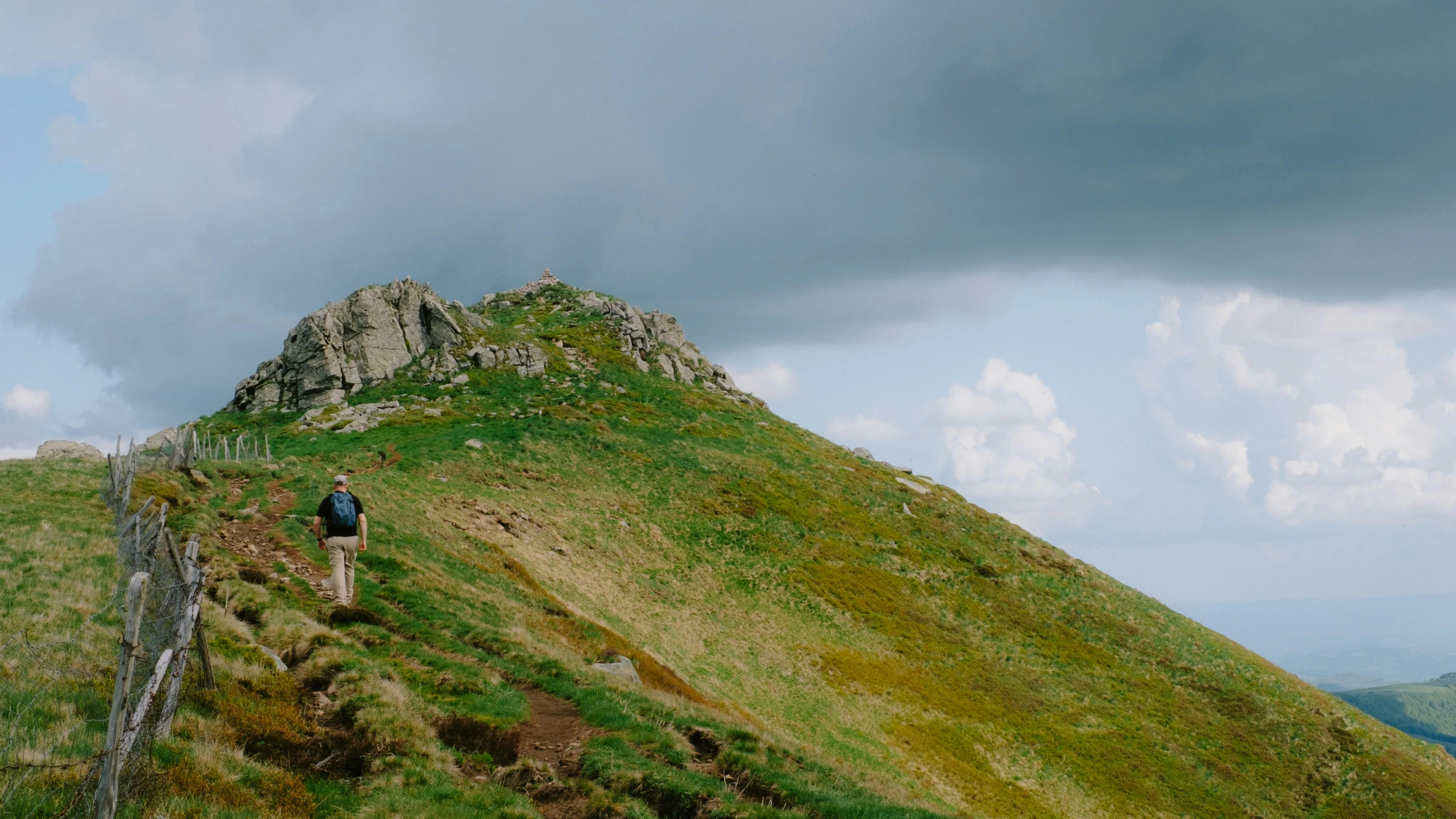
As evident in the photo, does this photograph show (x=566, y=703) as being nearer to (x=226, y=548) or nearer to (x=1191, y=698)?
(x=226, y=548)

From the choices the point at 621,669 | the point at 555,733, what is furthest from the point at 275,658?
the point at 621,669

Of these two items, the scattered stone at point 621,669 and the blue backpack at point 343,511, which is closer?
the blue backpack at point 343,511

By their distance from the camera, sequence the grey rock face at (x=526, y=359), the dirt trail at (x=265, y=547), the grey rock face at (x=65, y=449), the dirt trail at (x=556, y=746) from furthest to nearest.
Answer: the grey rock face at (x=526, y=359) → the grey rock face at (x=65, y=449) → the dirt trail at (x=265, y=547) → the dirt trail at (x=556, y=746)

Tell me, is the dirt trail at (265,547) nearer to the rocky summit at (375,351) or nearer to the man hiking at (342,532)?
the man hiking at (342,532)

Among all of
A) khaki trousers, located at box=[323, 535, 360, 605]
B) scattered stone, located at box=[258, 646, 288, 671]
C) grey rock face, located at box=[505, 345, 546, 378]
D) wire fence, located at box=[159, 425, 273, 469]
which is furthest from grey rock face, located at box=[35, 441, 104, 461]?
scattered stone, located at box=[258, 646, 288, 671]

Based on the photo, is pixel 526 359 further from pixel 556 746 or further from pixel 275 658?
pixel 556 746

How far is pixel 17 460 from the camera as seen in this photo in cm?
3909

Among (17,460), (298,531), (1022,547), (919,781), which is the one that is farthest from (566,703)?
(1022,547)

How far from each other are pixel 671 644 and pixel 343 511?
779 inches

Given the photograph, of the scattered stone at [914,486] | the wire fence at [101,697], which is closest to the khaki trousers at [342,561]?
the wire fence at [101,697]

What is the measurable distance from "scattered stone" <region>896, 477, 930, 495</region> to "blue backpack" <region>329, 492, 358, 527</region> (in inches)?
2453

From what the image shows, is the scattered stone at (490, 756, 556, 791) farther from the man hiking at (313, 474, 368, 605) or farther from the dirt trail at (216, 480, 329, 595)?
the dirt trail at (216, 480, 329, 595)

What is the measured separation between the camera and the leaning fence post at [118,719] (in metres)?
7.59

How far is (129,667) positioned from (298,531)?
23573mm
